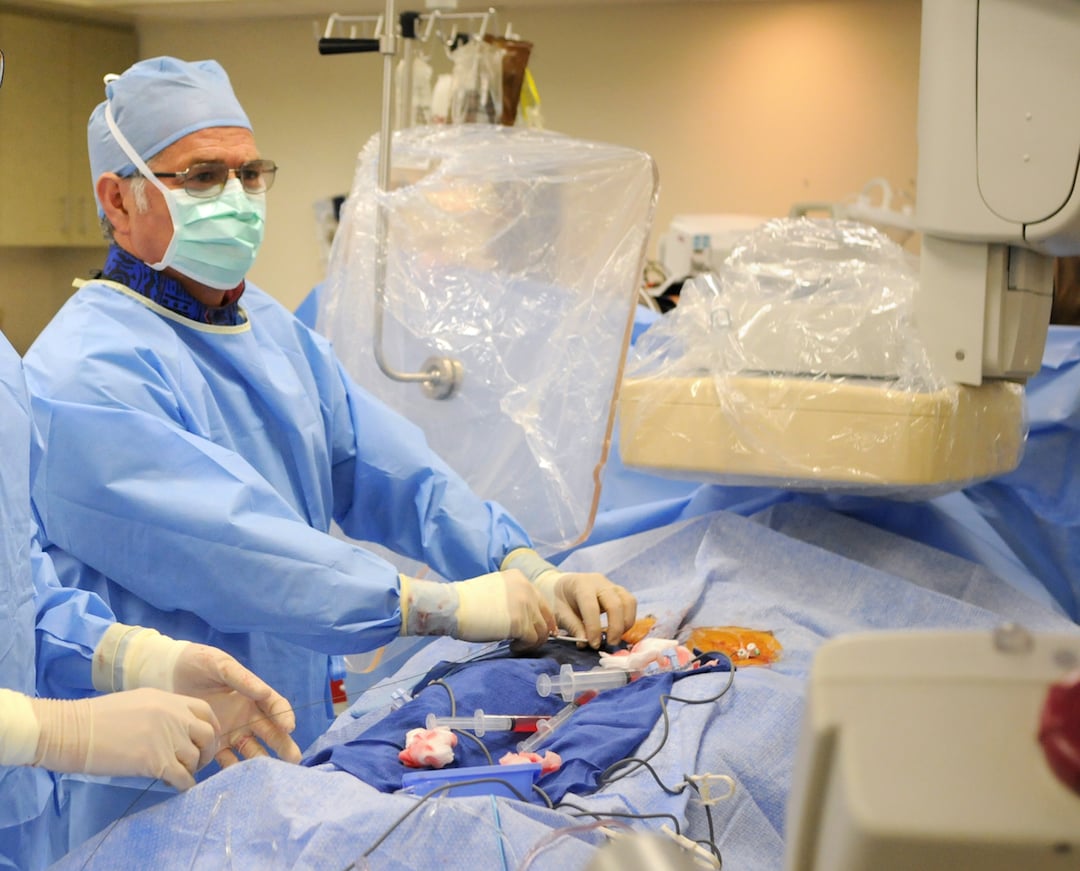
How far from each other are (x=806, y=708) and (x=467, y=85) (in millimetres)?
2474

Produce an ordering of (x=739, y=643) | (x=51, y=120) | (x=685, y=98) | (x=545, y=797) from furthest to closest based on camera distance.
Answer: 1. (x=685, y=98)
2. (x=51, y=120)
3. (x=739, y=643)
4. (x=545, y=797)

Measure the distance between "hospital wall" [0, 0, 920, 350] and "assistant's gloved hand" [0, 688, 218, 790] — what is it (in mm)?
3834

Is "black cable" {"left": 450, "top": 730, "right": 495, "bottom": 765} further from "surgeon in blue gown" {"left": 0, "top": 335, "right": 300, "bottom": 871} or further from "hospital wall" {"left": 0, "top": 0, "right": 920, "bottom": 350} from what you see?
"hospital wall" {"left": 0, "top": 0, "right": 920, "bottom": 350}

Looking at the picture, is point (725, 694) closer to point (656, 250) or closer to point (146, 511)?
point (146, 511)

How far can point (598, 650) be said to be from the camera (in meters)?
1.51

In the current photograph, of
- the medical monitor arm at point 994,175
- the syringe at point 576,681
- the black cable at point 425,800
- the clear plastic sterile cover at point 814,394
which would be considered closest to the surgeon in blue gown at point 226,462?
the syringe at point 576,681

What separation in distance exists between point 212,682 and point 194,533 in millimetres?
259

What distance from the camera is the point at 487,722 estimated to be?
1201 millimetres

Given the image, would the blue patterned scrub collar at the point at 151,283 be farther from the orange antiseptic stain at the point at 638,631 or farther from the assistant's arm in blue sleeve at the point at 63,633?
the orange antiseptic stain at the point at 638,631

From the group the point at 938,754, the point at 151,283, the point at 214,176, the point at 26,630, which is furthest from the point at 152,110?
the point at 938,754

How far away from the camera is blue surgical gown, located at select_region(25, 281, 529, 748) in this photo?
1.31m

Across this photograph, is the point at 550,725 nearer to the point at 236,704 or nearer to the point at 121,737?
the point at 236,704

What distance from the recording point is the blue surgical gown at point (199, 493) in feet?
4.29

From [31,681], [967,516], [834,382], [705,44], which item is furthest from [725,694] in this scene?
[705,44]
